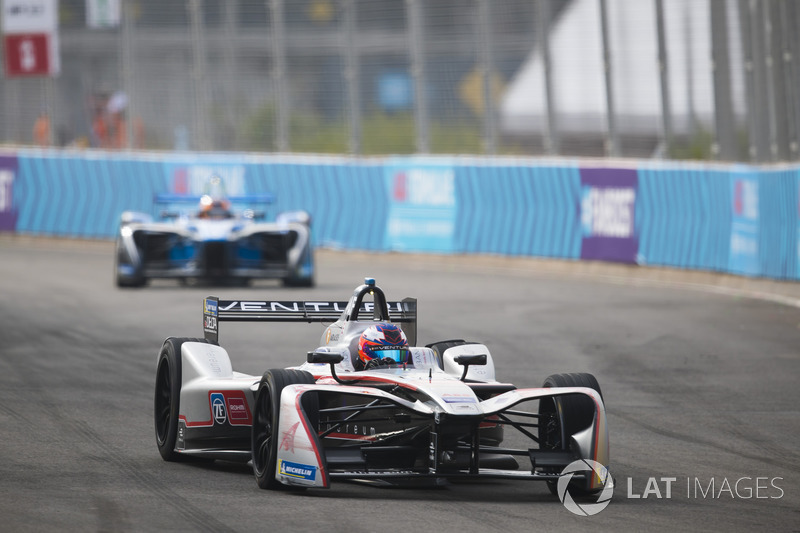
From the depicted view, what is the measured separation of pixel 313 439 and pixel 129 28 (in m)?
25.8

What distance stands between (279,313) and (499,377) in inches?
140

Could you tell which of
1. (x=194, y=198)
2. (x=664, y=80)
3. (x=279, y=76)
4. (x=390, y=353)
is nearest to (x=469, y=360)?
(x=390, y=353)

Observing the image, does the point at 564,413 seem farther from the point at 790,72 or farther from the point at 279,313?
the point at 790,72

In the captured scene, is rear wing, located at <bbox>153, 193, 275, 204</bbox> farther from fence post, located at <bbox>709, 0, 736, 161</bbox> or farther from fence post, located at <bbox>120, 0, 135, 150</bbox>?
fence post, located at <bbox>120, 0, 135, 150</bbox>

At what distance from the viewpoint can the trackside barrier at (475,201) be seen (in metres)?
→ 21.4

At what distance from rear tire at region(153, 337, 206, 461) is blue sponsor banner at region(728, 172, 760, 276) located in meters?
12.3

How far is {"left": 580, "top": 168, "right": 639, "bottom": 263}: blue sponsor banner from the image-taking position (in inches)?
931

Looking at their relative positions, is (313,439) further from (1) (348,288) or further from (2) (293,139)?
(2) (293,139)

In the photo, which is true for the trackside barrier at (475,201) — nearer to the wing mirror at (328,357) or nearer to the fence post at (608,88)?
the fence post at (608,88)

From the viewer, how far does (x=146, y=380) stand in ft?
43.7

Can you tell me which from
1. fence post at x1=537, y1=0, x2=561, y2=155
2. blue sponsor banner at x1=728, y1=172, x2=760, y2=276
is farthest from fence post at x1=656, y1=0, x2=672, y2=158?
blue sponsor banner at x1=728, y1=172, x2=760, y2=276

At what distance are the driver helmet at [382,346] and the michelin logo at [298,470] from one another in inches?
46.0

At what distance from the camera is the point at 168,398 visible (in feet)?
33.2

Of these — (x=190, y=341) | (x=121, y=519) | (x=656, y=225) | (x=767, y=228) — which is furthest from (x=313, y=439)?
(x=656, y=225)
